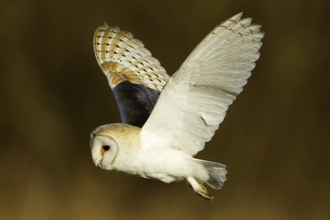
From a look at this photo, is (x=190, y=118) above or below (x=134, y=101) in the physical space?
above

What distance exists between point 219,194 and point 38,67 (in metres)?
1.50

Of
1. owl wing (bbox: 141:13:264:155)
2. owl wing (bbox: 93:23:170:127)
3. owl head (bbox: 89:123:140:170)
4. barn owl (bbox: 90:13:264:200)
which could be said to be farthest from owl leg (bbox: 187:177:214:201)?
owl wing (bbox: 93:23:170:127)

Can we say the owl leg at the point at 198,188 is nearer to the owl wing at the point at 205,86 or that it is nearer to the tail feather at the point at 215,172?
the tail feather at the point at 215,172

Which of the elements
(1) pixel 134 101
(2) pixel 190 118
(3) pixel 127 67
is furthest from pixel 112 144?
(3) pixel 127 67

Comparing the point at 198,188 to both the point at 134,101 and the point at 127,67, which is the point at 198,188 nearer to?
the point at 134,101

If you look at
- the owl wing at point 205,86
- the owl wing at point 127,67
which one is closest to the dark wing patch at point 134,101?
the owl wing at point 127,67

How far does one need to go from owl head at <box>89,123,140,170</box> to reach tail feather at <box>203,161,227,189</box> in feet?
1.00

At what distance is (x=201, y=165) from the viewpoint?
2.53 meters

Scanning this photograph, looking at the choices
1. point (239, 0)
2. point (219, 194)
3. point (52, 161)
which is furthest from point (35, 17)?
point (219, 194)

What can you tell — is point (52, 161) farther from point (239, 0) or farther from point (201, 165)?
point (201, 165)

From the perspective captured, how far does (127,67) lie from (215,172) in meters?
0.89

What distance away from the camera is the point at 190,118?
8.09 feet

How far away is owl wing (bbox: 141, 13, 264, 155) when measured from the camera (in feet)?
7.61

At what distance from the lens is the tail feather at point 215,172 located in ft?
8.31
